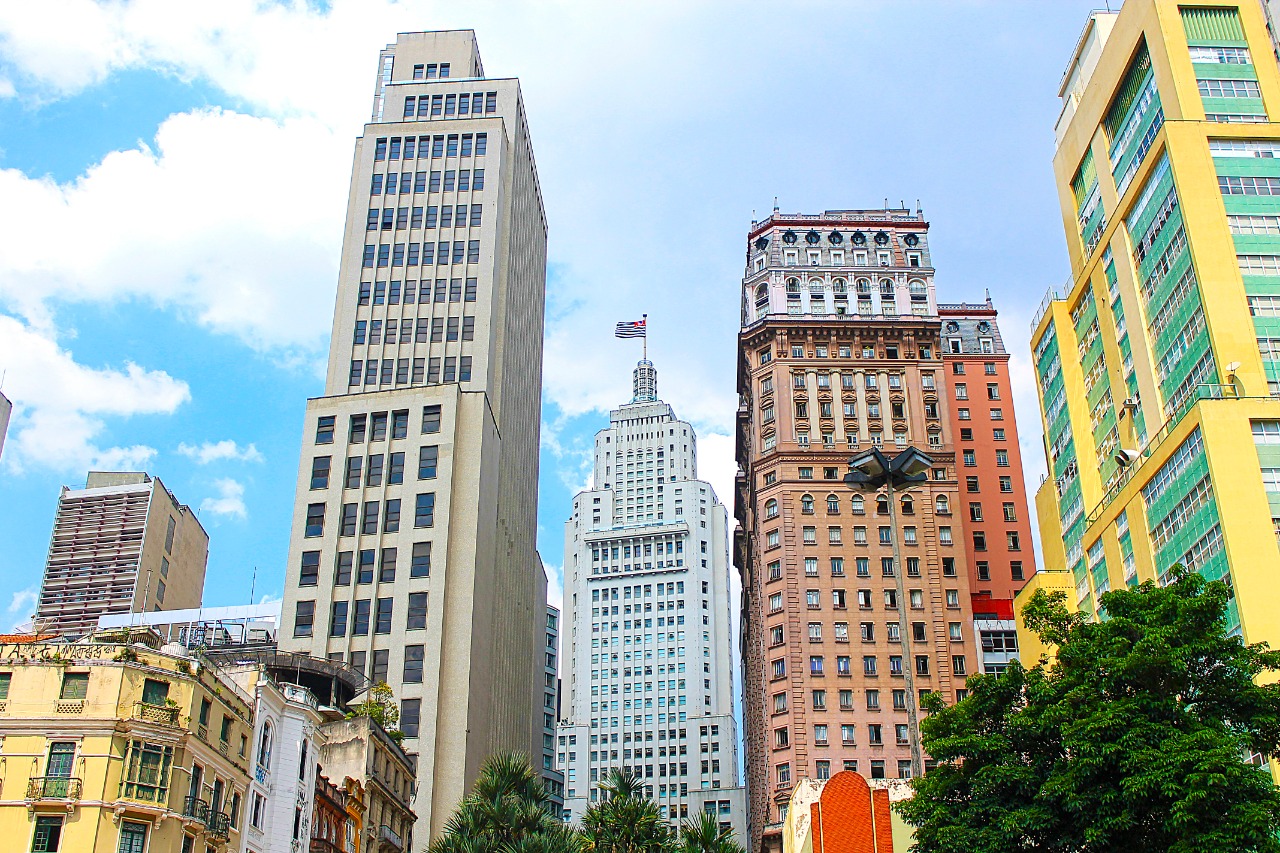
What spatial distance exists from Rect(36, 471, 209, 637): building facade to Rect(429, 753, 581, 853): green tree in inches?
3071

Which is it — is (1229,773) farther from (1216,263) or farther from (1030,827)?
(1216,263)

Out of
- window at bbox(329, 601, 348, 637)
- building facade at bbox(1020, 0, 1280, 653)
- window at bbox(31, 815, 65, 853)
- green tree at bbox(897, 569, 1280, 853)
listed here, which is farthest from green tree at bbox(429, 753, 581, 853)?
window at bbox(329, 601, 348, 637)

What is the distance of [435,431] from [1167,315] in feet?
172

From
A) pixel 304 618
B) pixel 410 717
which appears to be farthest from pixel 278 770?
pixel 304 618

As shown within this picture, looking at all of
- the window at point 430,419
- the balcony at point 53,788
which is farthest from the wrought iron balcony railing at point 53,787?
the window at point 430,419

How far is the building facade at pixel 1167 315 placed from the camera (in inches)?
2486

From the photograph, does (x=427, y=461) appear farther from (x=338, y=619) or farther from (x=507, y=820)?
(x=507, y=820)

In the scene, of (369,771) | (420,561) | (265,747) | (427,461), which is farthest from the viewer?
(427,461)

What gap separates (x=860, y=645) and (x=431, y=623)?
37590 mm

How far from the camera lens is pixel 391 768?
6862cm

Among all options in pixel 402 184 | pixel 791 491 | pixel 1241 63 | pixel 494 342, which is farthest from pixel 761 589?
pixel 1241 63

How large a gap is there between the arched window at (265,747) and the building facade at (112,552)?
7143cm

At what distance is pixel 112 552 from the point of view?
399 ft

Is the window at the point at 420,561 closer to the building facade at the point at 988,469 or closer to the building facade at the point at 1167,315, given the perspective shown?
the building facade at the point at 1167,315
